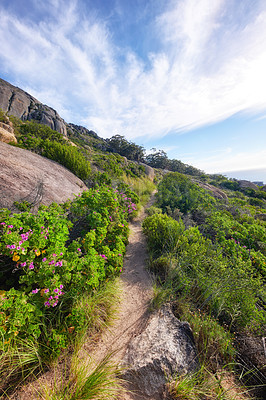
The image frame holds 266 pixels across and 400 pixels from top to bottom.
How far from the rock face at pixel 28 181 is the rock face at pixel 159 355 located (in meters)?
3.18

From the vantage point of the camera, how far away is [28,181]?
3.48 meters

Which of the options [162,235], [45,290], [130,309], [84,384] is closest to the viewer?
[84,384]

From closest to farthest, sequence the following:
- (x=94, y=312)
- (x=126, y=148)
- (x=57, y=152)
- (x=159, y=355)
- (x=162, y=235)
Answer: (x=159, y=355) < (x=94, y=312) < (x=162, y=235) < (x=57, y=152) < (x=126, y=148)

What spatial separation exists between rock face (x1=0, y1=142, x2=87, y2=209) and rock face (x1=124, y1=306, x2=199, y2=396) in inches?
125

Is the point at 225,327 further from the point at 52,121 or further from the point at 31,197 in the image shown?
the point at 52,121

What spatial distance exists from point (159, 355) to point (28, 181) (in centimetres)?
414

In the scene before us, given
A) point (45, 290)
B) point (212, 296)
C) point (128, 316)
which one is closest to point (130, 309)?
point (128, 316)

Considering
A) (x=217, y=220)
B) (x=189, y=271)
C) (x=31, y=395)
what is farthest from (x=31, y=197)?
(x=217, y=220)

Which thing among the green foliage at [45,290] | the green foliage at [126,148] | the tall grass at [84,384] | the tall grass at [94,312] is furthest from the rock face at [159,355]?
the green foliage at [126,148]

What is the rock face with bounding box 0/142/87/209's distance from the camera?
3.03 metres

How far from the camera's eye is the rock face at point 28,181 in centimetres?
303

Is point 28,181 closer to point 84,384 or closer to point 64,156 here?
point 64,156

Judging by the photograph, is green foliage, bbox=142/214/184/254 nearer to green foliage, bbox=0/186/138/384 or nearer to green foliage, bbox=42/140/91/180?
green foliage, bbox=0/186/138/384

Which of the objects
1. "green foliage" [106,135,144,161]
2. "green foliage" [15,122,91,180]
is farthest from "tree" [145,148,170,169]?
"green foliage" [15,122,91,180]
